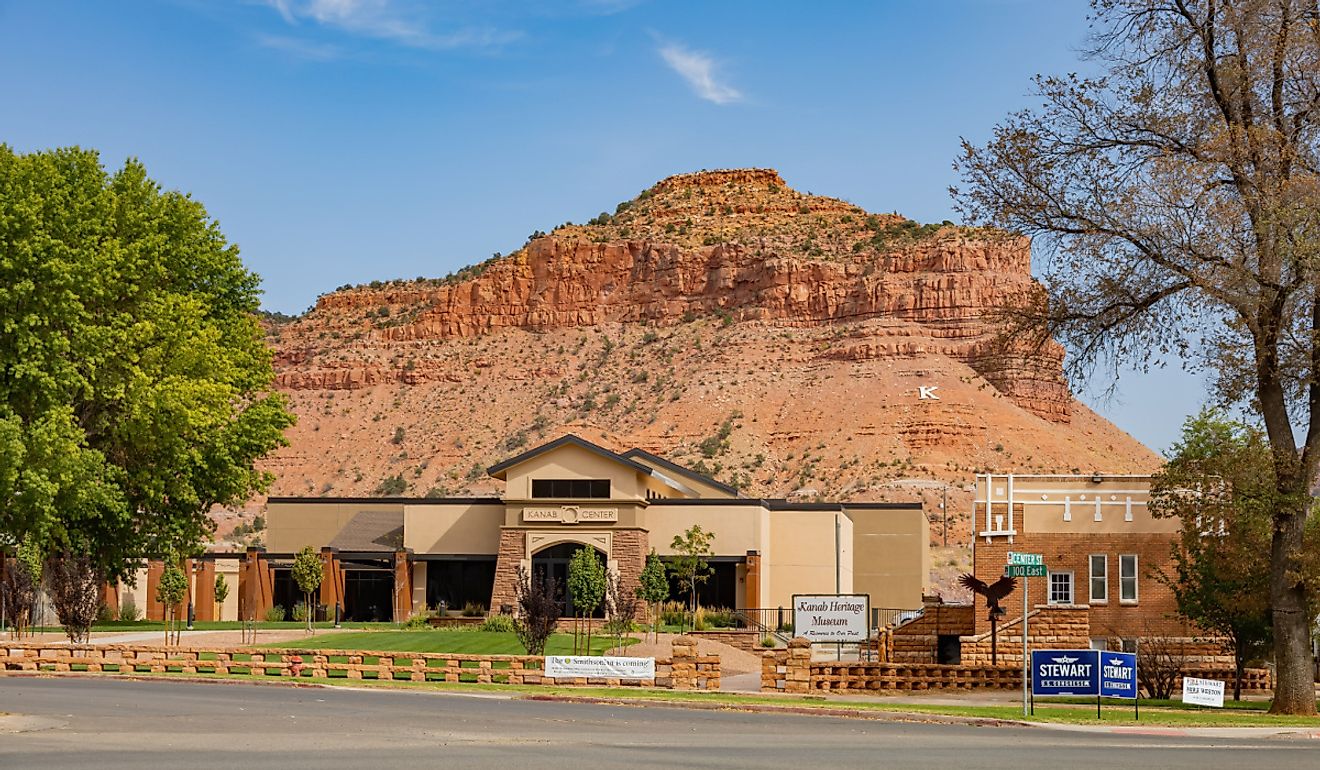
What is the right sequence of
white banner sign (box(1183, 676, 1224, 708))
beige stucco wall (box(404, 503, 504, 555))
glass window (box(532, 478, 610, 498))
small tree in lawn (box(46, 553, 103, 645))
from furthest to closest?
beige stucco wall (box(404, 503, 504, 555))
glass window (box(532, 478, 610, 498))
small tree in lawn (box(46, 553, 103, 645))
white banner sign (box(1183, 676, 1224, 708))

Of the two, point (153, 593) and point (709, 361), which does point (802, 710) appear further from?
point (709, 361)

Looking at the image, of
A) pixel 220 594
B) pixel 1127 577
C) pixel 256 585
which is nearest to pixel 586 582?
pixel 220 594

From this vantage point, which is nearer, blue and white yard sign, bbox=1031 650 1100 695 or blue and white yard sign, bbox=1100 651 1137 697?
blue and white yard sign, bbox=1100 651 1137 697

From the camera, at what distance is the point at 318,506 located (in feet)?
221

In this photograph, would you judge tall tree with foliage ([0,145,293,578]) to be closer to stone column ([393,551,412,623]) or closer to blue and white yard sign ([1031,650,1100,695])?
stone column ([393,551,412,623])

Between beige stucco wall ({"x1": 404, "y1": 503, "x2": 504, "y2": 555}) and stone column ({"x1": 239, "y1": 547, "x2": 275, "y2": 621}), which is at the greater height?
beige stucco wall ({"x1": 404, "y1": 503, "x2": 504, "y2": 555})

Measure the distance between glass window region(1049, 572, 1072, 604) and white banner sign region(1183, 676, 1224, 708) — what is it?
8.66 m

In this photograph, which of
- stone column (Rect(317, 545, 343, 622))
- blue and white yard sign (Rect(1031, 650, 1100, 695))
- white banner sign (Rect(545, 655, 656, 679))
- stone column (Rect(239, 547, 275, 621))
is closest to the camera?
blue and white yard sign (Rect(1031, 650, 1100, 695))

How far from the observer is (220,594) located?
5706cm

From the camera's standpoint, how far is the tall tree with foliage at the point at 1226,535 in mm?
29984

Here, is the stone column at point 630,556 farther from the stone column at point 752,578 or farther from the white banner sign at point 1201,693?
the white banner sign at point 1201,693

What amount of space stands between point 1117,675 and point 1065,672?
912mm

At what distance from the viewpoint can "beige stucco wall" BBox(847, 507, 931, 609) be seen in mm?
67250

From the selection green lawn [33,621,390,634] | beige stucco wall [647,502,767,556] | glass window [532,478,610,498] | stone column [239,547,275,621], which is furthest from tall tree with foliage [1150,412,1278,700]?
stone column [239,547,275,621]
